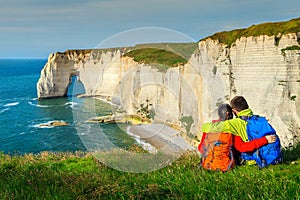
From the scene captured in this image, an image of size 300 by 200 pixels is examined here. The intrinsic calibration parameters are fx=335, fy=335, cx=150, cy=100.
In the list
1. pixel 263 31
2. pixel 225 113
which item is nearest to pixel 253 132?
pixel 225 113

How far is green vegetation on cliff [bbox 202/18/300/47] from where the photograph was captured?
23.7 metres

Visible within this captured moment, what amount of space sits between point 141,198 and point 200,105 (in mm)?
22579

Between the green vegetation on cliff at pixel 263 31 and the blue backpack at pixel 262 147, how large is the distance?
19.6 meters


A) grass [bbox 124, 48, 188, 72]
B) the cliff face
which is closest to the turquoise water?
the cliff face

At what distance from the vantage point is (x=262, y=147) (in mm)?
5434

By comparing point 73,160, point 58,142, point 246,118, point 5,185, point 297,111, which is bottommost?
point 58,142

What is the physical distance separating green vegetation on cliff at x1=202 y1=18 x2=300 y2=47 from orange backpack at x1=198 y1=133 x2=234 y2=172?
20061 millimetres

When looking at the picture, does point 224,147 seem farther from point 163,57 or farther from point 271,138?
point 163,57

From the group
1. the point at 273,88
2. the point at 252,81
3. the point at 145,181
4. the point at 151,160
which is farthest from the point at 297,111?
the point at 145,181

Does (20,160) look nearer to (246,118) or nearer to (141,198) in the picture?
(141,198)

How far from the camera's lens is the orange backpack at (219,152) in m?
5.36

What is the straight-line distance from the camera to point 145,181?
479 cm

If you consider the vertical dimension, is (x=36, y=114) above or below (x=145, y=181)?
below

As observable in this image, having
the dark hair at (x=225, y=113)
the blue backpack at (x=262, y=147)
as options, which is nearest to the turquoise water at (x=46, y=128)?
the dark hair at (x=225, y=113)
